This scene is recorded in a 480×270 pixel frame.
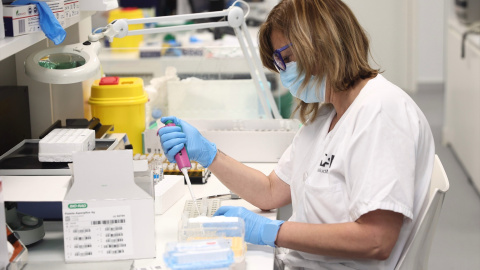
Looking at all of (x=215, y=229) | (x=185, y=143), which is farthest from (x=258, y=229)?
(x=185, y=143)

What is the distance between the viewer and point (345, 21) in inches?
64.3


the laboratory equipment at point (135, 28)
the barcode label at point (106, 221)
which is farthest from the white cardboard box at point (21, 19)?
the laboratory equipment at point (135, 28)

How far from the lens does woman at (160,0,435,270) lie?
4.93 ft

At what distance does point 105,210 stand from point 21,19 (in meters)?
0.48

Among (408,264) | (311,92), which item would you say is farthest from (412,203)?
(311,92)

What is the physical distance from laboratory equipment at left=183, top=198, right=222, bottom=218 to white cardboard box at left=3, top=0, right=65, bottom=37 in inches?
22.9

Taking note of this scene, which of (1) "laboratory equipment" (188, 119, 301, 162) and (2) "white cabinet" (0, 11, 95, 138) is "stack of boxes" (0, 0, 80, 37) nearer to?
(2) "white cabinet" (0, 11, 95, 138)

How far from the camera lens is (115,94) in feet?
7.84

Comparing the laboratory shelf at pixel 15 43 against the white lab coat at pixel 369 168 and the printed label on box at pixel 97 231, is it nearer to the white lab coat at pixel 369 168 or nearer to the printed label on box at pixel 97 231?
the printed label on box at pixel 97 231

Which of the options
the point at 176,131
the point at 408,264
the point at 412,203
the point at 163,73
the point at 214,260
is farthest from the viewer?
the point at 163,73

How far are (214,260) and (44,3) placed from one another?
76 cm

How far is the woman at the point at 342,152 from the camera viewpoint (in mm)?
1502

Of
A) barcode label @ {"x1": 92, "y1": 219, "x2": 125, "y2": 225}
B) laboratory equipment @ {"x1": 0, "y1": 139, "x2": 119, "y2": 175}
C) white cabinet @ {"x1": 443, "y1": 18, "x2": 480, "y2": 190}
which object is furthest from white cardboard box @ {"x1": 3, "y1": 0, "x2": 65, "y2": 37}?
white cabinet @ {"x1": 443, "y1": 18, "x2": 480, "y2": 190}

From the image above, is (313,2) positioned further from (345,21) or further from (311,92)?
(311,92)
